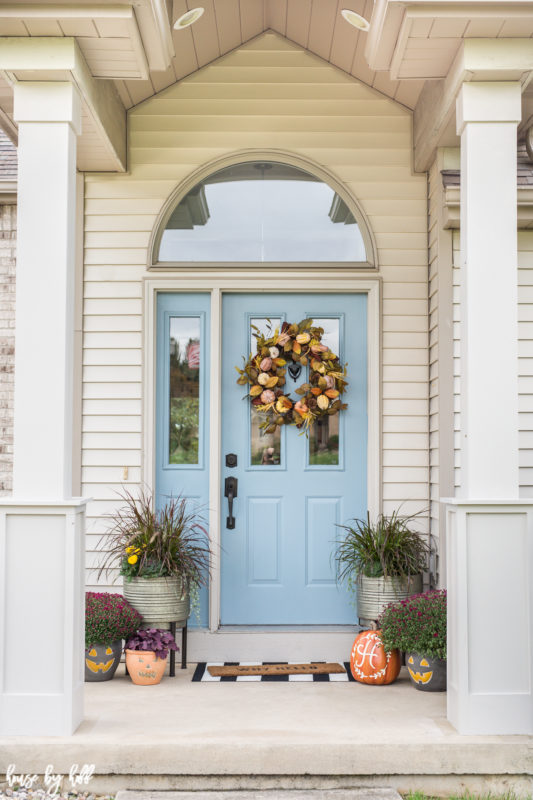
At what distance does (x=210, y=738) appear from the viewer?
3.21 meters

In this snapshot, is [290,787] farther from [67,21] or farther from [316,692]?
[67,21]

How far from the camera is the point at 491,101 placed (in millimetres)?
3449

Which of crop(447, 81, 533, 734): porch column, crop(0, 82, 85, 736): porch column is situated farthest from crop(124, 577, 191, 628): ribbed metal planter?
crop(447, 81, 533, 734): porch column

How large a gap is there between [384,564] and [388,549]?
9 centimetres

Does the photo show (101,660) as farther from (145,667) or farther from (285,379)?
(285,379)

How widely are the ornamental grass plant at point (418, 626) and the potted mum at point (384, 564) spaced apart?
304mm

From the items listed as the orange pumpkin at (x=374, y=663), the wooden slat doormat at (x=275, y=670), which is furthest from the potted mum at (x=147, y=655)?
the orange pumpkin at (x=374, y=663)

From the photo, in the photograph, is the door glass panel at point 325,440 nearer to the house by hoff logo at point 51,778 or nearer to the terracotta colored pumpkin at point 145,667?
the terracotta colored pumpkin at point 145,667

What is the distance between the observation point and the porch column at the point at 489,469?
3291mm

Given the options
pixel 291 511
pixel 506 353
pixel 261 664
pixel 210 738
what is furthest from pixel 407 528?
pixel 210 738

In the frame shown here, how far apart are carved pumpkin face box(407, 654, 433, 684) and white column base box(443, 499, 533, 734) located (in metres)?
0.57

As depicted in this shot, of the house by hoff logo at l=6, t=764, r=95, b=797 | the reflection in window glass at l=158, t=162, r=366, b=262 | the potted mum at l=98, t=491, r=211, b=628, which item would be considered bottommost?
the house by hoff logo at l=6, t=764, r=95, b=797

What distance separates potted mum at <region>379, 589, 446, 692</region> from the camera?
153 inches

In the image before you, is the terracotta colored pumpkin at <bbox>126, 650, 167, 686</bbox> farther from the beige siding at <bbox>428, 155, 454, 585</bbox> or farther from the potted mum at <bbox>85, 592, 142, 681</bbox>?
the beige siding at <bbox>428, 155, 454, 585</bbox>
